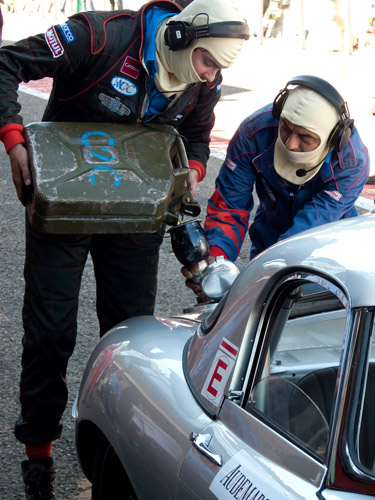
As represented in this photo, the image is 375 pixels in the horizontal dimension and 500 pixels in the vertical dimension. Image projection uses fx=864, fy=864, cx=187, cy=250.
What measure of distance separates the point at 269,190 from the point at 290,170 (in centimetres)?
23

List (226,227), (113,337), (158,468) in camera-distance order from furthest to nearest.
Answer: (226,227), (113,337), (158,468)

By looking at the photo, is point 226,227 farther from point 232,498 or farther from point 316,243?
point 232,498

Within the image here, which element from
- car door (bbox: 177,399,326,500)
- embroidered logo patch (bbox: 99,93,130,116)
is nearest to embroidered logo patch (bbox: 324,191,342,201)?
embroidered logo patch (bbox: 99,93,130,116)

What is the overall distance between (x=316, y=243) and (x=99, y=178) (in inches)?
48.8

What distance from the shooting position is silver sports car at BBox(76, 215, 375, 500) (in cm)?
179

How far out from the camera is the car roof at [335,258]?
1.82m

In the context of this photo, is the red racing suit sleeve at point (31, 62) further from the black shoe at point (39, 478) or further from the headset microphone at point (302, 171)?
the black shoe at point (39, 478)

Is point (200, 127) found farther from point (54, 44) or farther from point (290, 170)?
point (54, 44)

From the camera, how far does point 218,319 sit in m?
2.30

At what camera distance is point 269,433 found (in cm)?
197

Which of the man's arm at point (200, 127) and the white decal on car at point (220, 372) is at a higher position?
the man's arm at point (200, 127)

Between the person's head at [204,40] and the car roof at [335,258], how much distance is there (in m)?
1.18

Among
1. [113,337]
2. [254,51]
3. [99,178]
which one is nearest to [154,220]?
[99,178]

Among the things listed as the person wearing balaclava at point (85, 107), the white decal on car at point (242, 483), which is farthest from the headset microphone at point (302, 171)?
the white decal on car at point (242, 483)
